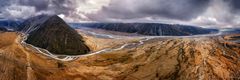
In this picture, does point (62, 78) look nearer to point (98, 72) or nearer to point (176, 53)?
point (98, 72)

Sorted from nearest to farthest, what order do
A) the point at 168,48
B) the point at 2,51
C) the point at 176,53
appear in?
the point at 2,51 → the point at 176,53 → the point at 168,48

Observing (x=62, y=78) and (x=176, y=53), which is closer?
(x=62, y=78)

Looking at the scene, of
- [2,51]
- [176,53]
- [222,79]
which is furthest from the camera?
[176,53]

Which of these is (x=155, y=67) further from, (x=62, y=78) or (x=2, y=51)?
(x=2, y=51)

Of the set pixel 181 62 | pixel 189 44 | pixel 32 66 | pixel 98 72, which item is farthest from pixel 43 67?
pixel 189 44

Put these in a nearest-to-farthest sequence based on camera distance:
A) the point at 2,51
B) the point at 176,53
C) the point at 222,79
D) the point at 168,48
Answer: the point at 222,79 → the point at 2,51 → the point at 176,53 → the point at 168,48

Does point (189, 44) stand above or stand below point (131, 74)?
above

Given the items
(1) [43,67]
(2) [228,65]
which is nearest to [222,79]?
(2) [228,65]
